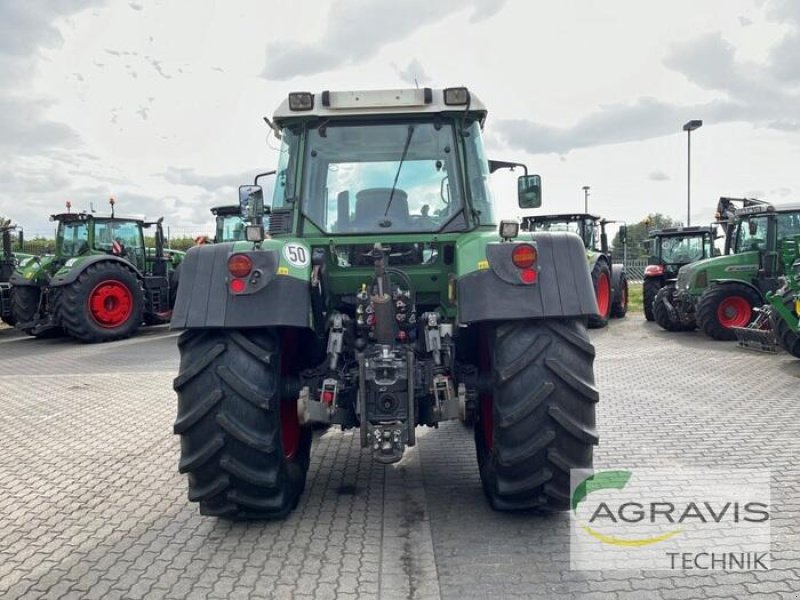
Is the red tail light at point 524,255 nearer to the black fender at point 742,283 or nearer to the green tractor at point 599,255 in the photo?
the black fender at point 742,283

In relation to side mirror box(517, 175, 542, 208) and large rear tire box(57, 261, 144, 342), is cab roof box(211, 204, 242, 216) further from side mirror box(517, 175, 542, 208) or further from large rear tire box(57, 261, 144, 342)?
side mirror box(517, 175, 542, 208)

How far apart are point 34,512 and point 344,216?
2.61m

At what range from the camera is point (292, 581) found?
3104 millimetres

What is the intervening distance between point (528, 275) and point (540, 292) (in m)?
0.11

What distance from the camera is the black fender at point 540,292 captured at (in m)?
3.41

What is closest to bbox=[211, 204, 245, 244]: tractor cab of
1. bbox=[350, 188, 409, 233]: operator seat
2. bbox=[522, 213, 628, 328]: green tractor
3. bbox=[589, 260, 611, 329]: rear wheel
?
bbox=[522, 213, 628, 328]: green tractor

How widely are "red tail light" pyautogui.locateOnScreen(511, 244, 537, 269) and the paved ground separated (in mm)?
1419

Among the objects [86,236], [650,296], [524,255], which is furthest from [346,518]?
[650,296]

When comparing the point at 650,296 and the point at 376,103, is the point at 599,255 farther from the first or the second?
the point at 376,103

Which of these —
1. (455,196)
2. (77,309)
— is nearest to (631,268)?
(77,309)

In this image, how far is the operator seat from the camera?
13.8 ft

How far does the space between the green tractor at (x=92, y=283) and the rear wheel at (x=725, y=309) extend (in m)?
10.7

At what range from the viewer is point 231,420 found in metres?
3.43

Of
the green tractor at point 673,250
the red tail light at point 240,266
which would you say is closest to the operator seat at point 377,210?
the red tail light at point 240,266
